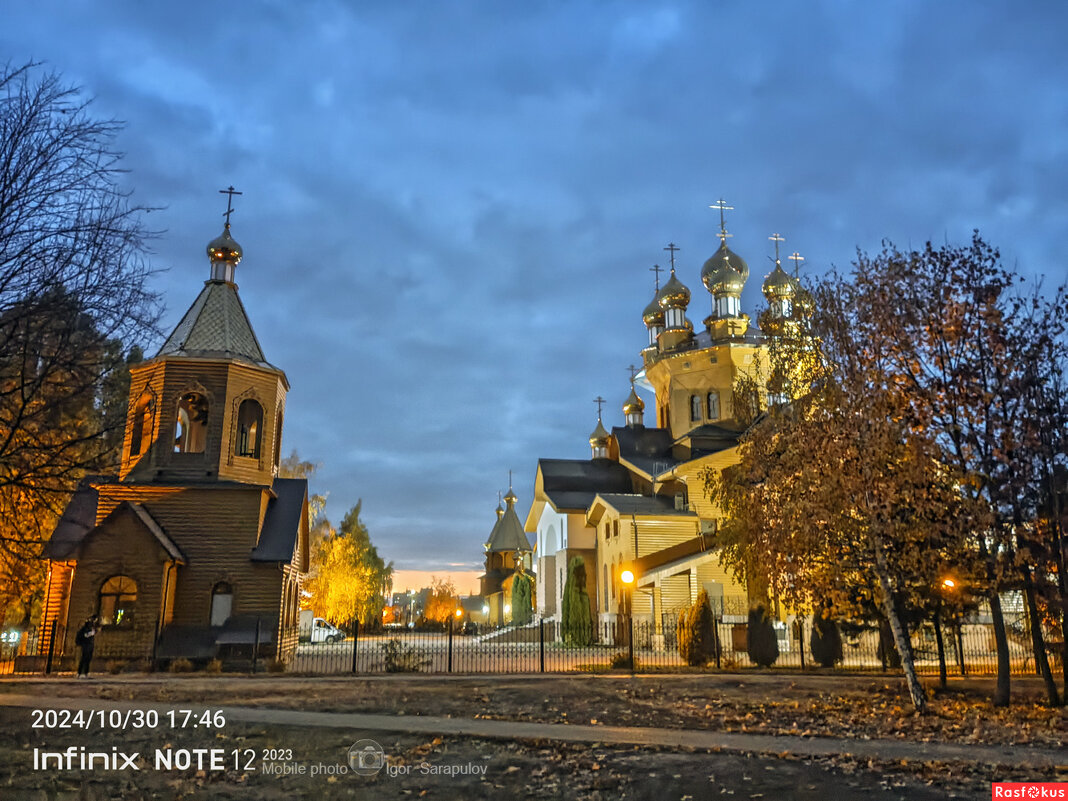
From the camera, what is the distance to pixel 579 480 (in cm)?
4438

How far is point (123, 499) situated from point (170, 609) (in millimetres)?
3556

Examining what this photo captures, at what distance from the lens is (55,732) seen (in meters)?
10.2

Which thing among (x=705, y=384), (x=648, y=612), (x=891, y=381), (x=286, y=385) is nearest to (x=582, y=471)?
(x=705, y=384)

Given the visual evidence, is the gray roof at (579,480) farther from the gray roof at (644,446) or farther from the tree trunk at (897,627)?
the tree trunk at (897,627)

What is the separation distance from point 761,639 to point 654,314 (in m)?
31.0

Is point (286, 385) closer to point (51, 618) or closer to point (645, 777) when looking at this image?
point (51, 618)

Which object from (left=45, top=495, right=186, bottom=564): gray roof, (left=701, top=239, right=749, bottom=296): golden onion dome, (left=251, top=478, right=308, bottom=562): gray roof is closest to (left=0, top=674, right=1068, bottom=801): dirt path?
(left=45, top=495, right=186, bottom=564): gray roof

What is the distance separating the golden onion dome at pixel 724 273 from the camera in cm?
4591

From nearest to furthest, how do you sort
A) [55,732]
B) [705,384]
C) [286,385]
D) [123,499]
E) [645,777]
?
[645,777]
[55,732]
[123,499]
[286,385]
[705,384]

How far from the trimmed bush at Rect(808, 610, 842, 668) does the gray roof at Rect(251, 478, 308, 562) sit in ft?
48.9

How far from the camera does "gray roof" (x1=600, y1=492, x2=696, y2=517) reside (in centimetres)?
3612

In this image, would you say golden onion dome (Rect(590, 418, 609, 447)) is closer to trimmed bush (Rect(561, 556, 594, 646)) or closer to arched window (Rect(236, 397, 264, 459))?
trimmed bush (Rect(561, 556, 594, 646))

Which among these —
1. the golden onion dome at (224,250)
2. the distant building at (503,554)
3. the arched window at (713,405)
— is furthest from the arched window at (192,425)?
the distant building at (503,554)

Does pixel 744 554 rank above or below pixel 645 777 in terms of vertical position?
above
